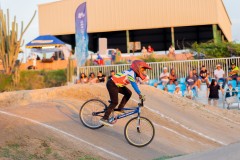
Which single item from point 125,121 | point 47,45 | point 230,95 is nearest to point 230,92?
point 230,95

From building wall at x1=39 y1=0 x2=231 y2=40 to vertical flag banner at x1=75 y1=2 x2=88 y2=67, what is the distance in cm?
1166

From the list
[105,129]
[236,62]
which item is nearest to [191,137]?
[105,129]

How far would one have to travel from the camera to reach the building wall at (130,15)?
38.5 metres

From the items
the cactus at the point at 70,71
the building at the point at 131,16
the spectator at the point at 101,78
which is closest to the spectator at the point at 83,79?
the spectator at the point at 101,78

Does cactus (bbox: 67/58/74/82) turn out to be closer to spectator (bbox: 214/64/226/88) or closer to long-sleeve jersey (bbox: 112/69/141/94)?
spectator (bbox: 214/64/226/88)

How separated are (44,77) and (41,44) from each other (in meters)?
5.78

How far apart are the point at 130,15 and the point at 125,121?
1017 inches

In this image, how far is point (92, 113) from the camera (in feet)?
43.4

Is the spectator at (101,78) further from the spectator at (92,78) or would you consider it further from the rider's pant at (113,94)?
the rider's pant at (113,94)

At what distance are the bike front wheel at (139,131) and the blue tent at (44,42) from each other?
70.0 feet

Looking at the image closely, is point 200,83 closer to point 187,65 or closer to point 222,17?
point 187,65

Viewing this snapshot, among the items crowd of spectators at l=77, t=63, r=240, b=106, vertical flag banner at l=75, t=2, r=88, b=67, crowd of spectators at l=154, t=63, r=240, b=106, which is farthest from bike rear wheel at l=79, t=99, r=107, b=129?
vertical flag banner at l=75, t=2, r=88, b=67

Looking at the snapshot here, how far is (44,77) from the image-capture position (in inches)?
1126

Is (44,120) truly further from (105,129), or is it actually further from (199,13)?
(199,13)
